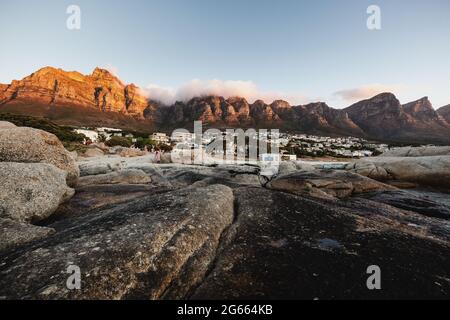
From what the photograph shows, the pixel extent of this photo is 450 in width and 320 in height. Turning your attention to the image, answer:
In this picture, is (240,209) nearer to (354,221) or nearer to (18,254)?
(354,221)

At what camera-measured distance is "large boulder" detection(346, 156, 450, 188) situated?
16.2 meters

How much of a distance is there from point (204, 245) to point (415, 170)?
19086 mm

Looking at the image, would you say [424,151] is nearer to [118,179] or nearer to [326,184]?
[326,184]

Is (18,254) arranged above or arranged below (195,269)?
above

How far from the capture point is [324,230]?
6387mm

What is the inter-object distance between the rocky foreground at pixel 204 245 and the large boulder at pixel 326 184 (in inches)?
114

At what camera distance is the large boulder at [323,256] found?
155 inches

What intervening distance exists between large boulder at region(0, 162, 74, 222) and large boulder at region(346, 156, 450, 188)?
2087cm

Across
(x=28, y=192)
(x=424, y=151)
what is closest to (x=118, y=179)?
(x=28, y=192)

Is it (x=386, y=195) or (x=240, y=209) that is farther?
(x=386, y=195)

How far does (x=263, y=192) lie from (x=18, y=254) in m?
7.77

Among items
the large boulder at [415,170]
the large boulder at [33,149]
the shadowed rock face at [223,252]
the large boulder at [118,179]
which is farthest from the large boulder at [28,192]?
the large boulder at [415,170]

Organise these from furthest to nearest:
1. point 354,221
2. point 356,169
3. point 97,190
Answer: point 356,169 < point 97,190 < point 354,221
